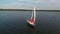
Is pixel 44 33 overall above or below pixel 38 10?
below

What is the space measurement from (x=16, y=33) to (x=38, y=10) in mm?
23715

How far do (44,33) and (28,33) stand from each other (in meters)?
1.86

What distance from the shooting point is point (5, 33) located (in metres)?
15.1

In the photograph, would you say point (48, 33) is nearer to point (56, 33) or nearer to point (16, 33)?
point (56, 33)

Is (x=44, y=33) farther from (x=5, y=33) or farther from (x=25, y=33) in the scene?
(x=5, y=33)

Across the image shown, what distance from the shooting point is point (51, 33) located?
15.4 meters

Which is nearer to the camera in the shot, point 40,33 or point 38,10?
point 40,33

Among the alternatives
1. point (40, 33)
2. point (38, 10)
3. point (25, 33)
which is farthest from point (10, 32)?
point (38, 10)

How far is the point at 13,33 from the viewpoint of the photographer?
1525cm

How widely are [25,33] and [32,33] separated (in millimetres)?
987

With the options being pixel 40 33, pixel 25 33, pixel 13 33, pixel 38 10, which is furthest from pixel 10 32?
pixel 38 10

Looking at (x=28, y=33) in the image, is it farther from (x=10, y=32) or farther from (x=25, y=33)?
(x=10, y=32)

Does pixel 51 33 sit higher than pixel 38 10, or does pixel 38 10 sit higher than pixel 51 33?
pixel 38 10

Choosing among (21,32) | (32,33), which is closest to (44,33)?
(32,33)
